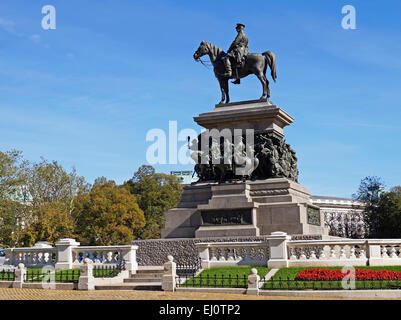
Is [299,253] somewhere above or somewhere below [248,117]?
below

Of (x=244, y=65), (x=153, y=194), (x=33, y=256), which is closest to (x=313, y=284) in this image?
(x=33, y=256)

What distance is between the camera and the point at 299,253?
24.4 metres

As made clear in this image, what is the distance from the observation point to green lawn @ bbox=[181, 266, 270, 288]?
2143 cm

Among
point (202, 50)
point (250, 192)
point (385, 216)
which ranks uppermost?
point (202, 50)

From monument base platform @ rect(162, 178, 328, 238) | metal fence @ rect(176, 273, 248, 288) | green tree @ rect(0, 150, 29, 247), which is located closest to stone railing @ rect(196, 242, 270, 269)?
metal fence @ rect(176, 273, 248, 288)

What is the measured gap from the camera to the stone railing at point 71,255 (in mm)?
27000

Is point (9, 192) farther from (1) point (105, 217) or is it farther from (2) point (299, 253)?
(2) point (299, 253)

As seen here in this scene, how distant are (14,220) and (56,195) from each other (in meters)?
6.41

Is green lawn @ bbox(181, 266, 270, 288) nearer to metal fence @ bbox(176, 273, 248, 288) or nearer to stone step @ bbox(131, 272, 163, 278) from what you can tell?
metal fence @ bbox(176, 273, 248, 288)

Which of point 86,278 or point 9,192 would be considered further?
point 9,192

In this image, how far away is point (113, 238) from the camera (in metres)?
68.5

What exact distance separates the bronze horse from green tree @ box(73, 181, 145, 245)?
121ft

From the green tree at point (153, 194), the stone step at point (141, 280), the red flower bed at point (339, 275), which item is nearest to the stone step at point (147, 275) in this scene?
the stone step at point (141, 280)

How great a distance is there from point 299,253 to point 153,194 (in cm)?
5738
